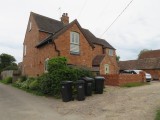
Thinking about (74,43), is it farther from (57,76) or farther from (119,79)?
(57,76)

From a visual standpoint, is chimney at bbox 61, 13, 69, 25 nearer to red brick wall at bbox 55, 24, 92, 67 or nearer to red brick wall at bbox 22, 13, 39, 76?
red brick wall at bbox 22, 13, 39, 76

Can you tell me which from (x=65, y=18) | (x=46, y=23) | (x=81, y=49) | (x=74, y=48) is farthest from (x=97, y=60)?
(x=46, y=23)

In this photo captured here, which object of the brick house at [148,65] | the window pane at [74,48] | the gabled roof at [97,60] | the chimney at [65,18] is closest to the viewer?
the window pane at [74,48]

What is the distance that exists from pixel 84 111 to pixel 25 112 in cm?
287

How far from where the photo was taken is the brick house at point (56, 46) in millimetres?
22172

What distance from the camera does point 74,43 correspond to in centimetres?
2316

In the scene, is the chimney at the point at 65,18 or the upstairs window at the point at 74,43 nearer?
the upstairs window at the point at 74,43

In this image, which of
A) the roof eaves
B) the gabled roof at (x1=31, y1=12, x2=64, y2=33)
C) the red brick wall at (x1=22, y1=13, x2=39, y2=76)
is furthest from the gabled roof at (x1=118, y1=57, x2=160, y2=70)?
the roof eaves

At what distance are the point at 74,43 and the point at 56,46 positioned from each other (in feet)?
7.92

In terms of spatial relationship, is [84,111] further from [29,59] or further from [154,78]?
[154,78]

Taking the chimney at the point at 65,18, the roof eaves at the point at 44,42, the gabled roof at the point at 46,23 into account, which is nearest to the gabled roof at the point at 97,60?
the chimney at the point at 65,18

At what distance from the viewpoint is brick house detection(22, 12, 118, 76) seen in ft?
72.7

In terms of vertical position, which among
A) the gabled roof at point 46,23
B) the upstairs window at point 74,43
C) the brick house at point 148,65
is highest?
the gabled roof at point 46,23

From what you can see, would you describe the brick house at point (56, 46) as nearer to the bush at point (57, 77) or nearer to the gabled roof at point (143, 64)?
the bush at point (57, 77)
